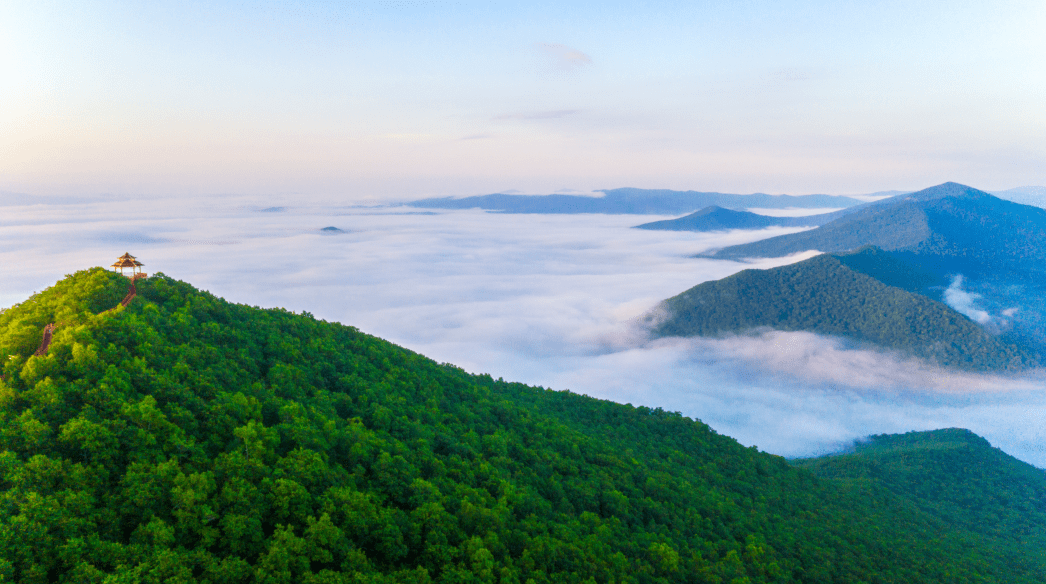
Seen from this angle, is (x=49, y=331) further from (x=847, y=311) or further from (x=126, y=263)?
(x=847, y=311)

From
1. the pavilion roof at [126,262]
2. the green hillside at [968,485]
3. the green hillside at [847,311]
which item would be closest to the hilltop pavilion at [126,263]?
the pavilion roof at [126,262]

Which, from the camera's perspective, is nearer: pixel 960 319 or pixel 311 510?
pixel 311 510

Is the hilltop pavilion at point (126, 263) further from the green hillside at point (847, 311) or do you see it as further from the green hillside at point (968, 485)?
the green hillside at point (847, 311)

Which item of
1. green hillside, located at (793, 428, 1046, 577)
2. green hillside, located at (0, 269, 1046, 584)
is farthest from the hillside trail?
green hillside, located at (793, 428, 1046, 577)

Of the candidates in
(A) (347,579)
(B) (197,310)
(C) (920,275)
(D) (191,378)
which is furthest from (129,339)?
(C) (920,275)

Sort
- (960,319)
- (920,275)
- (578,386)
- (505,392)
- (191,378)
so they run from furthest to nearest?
(920,275), (960,319), (578,386), (505,392), (191,378)

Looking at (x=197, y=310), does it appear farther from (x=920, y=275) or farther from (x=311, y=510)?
(x=920, y=275)

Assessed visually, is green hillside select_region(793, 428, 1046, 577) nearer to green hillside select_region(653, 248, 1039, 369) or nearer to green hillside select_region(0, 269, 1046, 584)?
green hillside select_region(0, 269, 1046, 584)
